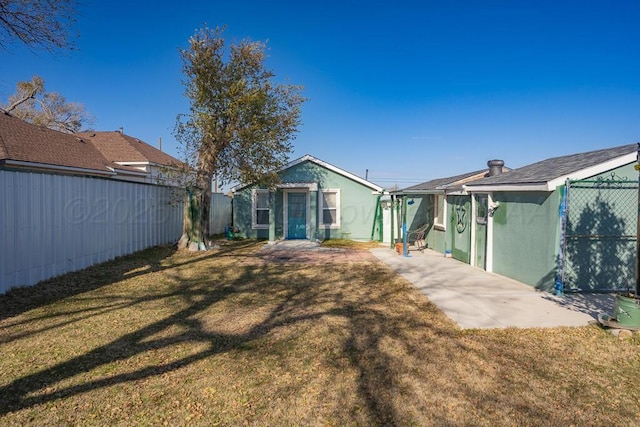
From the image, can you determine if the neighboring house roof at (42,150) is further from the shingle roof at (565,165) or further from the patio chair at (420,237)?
the shingle roof at (565,165)

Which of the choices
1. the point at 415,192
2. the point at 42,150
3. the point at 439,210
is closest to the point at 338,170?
the point at 415,192

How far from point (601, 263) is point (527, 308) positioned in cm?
225

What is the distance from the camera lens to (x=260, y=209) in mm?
16188

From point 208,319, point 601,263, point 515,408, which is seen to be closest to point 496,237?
point 601,263

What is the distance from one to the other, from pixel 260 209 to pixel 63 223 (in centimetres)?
900

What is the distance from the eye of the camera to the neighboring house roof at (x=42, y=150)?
11.4 meters

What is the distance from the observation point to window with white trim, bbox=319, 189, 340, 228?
16.1 metres

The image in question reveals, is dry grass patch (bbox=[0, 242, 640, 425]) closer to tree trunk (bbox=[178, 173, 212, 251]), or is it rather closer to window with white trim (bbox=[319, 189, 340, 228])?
tree trunk (bbox=[178, 173, 212, 251])

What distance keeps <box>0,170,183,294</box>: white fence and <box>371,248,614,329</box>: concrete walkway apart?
7.38m

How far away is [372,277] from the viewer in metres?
8.48

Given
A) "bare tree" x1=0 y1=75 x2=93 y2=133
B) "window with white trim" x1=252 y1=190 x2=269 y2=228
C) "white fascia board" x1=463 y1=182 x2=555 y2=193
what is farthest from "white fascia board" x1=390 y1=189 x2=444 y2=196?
"bare tree" x1=0 y1=75 x2=93 y2=133

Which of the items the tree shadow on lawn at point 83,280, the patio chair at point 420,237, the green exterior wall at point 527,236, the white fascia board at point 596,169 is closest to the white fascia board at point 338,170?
the patio chair at point 420,237

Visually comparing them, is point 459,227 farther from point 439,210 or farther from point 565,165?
point 565,165

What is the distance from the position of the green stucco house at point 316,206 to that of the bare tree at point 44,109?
729 inches
